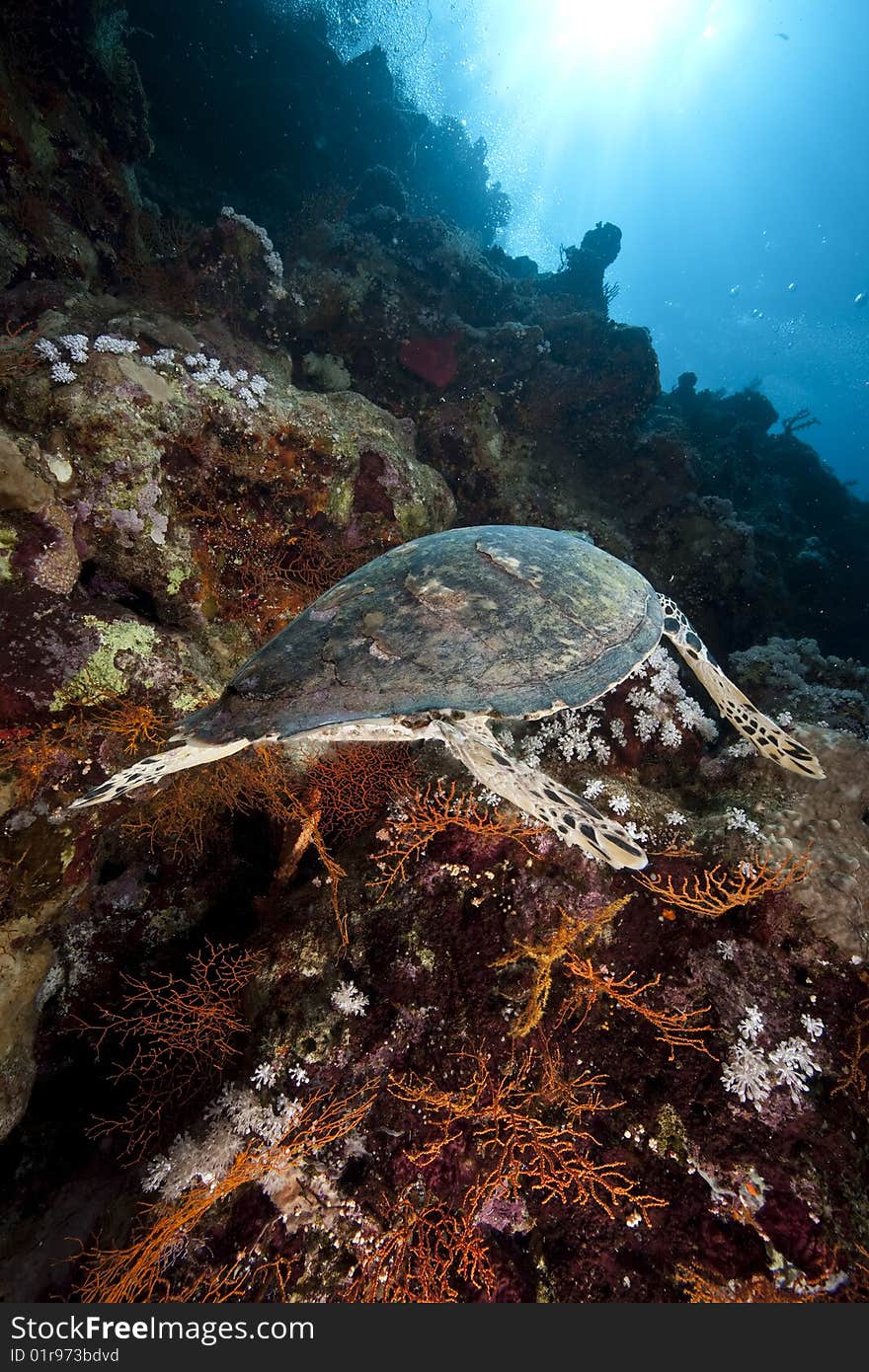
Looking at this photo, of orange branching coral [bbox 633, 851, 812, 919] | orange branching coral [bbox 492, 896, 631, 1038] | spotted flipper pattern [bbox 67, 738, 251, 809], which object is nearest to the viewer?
spotted flipper pattern [bbox 67, 738, 251, 809]

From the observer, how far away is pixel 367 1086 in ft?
7.74

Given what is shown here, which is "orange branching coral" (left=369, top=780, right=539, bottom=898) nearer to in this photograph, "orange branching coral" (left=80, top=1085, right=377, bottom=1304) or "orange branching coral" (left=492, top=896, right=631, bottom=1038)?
"orange branching coral" (left=492, top=896, right=631, bottom=1038)

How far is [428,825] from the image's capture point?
2850mm

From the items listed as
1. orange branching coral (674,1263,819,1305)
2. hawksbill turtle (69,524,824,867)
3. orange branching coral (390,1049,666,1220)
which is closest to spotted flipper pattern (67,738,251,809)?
hawksbill turtle (69,524,824,867)

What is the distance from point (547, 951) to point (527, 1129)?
768 mm

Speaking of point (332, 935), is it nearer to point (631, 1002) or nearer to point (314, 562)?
point (631, 1002)

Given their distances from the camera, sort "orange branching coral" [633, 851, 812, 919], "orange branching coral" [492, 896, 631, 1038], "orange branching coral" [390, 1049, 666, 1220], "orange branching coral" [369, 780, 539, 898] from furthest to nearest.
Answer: "orange branching coral" [369, 780, 539, 898], "orange branching coral" [633, 851, 812, 919], "orange branching coral" [492, 896, 631, 1038], "orange branching coral" [390, 1049, 666, 1220]

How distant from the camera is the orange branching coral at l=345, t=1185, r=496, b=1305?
204 cm

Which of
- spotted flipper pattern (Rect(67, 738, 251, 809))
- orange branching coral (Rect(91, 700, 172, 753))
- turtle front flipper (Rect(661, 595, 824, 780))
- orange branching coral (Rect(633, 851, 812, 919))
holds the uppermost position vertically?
turtle front flipper (Rect(661, 595, 824, 780))

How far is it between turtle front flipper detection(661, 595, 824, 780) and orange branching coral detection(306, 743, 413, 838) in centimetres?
199

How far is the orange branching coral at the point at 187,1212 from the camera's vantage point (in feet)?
6.75

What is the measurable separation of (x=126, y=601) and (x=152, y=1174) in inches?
122

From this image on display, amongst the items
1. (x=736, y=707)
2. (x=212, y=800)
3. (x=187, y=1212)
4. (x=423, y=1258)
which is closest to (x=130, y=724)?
(x=212, y=800)

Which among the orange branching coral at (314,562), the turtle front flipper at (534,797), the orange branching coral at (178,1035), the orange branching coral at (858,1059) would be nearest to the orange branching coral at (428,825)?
the turtle front flipper at (534,797)
